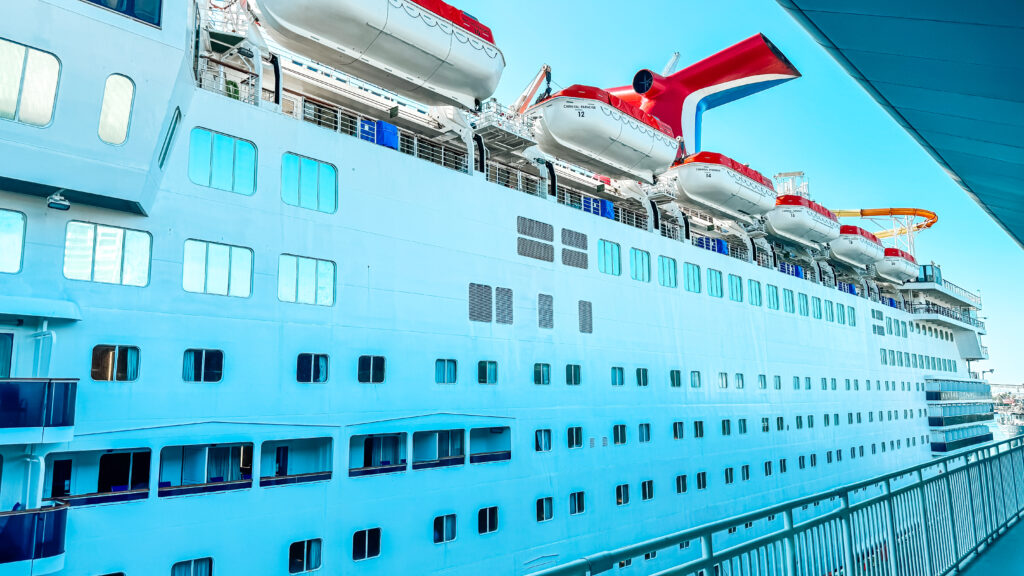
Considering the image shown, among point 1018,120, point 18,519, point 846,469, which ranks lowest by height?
point 846,469

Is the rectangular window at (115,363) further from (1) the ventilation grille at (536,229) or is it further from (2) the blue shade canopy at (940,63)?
(2) the blue shade canopy at (940,63)

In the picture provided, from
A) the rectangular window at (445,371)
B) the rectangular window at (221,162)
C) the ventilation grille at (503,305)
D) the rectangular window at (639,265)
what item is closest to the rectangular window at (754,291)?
the rectangular window at (639,265)

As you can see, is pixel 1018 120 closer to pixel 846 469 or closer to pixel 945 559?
pixel 945 559

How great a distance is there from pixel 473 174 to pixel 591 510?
28.4 feet

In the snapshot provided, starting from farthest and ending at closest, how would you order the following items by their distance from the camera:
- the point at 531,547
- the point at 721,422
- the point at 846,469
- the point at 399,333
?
the point at 846,469 < the point at 721,422 < the point at 531,547 < the point at 399,333

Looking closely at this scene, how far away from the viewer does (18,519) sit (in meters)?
7.73

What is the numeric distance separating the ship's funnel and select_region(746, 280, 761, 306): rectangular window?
7.16m

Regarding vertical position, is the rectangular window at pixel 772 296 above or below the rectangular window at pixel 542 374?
above

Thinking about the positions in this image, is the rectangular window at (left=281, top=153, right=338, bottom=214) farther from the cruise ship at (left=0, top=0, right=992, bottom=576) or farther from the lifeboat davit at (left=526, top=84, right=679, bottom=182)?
the lifeboat davit at (left=526, top=84, right=679, bottom=182)

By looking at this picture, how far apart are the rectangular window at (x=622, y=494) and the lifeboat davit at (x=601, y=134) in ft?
30.5

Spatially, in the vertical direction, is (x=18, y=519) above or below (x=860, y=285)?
below

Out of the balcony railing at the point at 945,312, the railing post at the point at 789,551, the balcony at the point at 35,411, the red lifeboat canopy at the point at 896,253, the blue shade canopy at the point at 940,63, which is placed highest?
the red lifeboat canopy at the point at 896,253

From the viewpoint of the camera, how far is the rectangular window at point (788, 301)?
26.8 m

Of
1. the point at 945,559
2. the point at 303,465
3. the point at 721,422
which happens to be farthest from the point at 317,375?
the point at 721,422
